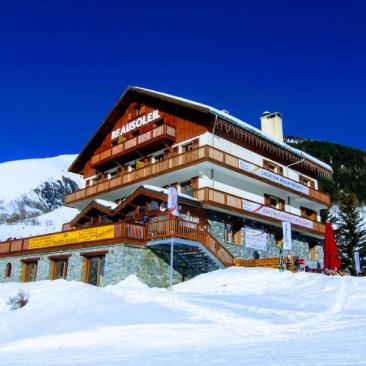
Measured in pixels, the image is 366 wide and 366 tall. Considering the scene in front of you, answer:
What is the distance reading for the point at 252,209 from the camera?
26781 millimetres

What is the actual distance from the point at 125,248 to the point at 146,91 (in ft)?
44.3

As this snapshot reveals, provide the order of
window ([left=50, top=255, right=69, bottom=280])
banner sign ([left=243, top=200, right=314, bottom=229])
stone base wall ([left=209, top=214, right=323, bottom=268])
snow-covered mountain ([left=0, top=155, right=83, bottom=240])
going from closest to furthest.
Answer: window ([left=50, top=255, right=69, bottom=280])
stone base wall ([left=209, top=214, right=323, bottom=268])
banner sign ([left=243, top=200, right=314, bottom=229])
snow-covered mountain ([left=0, top=155, right=83, bottom=240])

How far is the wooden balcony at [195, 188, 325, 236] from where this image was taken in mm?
24516

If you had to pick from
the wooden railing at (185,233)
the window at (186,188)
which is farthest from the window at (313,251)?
the wooden railing at (185,233)

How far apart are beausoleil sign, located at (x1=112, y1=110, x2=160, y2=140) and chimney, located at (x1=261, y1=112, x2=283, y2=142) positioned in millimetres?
9329

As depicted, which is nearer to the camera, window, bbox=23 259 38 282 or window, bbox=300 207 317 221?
window, bbox=23 259 38 282

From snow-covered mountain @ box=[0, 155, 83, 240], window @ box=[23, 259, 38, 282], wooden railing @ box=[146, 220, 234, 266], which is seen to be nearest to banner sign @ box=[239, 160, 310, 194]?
wooden railing @ box=[146, 220, 234, 266]

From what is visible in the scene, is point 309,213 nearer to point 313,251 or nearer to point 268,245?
point 313,251

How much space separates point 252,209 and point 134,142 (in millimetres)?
8954

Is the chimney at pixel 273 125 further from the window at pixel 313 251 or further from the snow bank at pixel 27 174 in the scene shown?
the snow bank at pixel 27 174

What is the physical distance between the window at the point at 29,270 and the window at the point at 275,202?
14.6 m

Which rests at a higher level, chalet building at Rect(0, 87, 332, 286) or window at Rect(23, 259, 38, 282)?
chalet building at Rect(0, 87, 332, 286)

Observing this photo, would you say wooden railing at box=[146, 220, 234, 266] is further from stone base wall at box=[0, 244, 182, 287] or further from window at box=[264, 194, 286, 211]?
window at box=[264, 194, 286, 211]

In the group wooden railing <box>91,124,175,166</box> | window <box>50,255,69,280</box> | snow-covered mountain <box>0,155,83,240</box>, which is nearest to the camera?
window <box>50,255,69,280</box>
